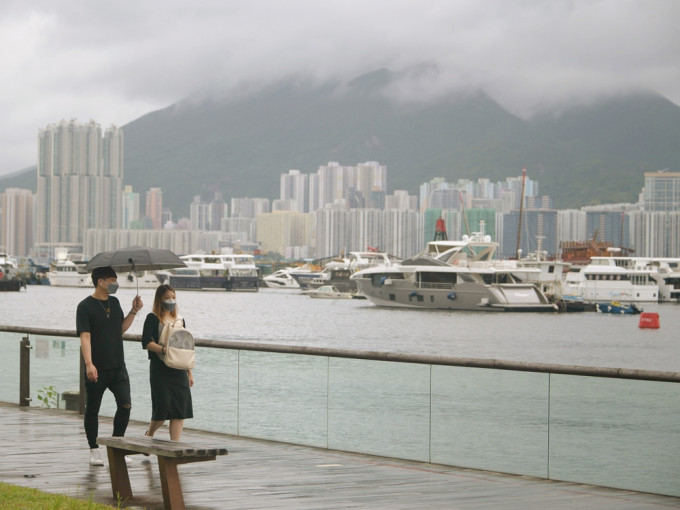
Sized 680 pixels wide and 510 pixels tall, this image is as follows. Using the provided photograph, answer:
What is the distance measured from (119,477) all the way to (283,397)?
350 centimetres

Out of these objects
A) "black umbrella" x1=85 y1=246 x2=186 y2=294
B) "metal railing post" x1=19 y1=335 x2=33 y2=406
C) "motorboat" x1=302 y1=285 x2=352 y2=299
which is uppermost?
"black umbrella" x1=85 y1=246 x2=186 y2=294

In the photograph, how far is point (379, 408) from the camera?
35.1 feet

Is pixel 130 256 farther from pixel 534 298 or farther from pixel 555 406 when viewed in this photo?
pixel 534 298

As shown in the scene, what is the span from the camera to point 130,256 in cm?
1057

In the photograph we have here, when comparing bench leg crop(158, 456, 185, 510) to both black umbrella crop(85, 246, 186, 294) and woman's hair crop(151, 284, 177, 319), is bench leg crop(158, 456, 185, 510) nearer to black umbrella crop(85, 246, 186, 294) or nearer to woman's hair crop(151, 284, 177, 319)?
woman's hair crop(151, 284, 177, 319)

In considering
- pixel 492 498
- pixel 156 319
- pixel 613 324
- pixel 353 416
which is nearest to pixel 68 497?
pixel 156 319

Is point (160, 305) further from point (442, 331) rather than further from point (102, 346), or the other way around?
point (442, 331)

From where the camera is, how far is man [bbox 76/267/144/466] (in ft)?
30.4

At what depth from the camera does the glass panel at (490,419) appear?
958cm

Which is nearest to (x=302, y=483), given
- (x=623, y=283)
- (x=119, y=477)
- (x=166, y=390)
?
(x=119, y=477)

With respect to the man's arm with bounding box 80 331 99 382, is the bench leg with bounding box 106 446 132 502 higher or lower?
lower

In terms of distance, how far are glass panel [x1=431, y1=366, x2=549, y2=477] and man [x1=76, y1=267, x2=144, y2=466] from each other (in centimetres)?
285

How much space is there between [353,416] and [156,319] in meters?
2.42

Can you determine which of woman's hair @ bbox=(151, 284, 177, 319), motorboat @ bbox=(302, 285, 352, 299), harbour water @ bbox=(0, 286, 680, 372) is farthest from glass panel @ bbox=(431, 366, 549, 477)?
motorboat @ bbox=(302, 285, 352, 299)
